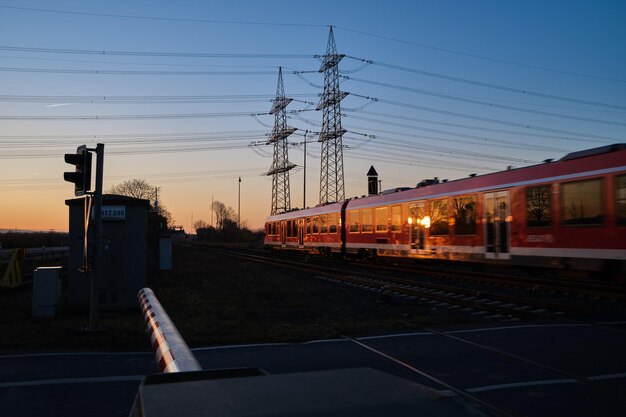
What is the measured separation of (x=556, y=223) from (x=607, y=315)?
4.08 meters

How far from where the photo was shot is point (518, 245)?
16094 mm

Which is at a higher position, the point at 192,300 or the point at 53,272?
the point at 53,272

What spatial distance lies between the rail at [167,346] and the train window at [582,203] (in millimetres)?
12321

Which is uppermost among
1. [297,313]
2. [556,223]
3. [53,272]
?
[556,223]

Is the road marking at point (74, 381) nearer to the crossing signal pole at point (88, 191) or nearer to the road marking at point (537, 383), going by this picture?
the crossing signal pole at point (88, 191)

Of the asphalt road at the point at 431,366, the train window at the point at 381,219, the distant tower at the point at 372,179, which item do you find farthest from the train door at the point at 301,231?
the asphalt road at the point at 431,366

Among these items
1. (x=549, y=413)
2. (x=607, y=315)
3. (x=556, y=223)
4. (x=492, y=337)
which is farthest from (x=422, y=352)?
(x=556, y=223)

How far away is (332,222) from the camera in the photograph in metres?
31.9

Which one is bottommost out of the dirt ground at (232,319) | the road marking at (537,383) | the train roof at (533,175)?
the dirt ground at (232,319)

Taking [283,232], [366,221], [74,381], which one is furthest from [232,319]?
[283,232]

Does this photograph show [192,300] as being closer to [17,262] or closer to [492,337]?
[492,337]

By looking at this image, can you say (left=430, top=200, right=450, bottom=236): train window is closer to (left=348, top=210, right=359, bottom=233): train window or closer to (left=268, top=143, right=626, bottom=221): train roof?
(left=268, top=143, right=626, bottom=221): train roof

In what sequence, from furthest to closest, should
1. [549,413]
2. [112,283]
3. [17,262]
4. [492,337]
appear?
[17,262] < [112,283] < [492,337] < [549,413]

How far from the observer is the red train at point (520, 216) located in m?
13.1
